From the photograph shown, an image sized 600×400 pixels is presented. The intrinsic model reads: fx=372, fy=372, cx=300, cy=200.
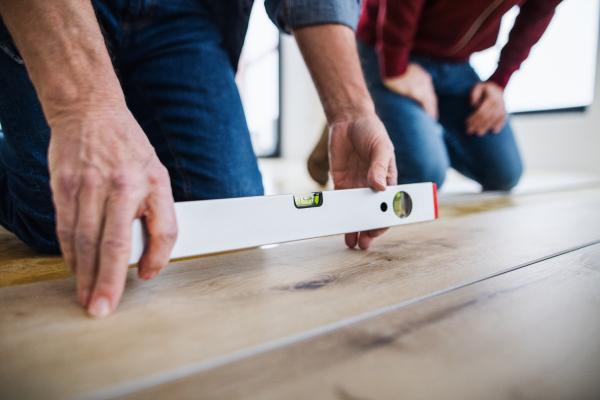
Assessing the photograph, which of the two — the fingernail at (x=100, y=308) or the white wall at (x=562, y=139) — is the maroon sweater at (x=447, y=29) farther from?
the white wall at (x=562, y=139)

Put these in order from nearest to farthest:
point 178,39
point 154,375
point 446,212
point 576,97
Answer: point 154,375 → point 178,39 → point 446,212 → point 576,97

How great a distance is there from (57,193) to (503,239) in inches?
32.2

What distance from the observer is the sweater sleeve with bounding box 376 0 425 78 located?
129cm

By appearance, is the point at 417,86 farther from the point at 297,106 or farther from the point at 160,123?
the point at 297,106

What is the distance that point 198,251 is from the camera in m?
0.50

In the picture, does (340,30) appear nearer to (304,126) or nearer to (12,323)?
(12,323)

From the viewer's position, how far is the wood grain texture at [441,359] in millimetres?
310

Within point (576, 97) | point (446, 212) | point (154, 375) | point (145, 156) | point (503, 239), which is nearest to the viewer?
point (154, 375)

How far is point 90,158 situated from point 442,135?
169cm

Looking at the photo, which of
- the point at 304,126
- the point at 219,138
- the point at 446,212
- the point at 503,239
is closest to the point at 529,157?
the point at 304,126

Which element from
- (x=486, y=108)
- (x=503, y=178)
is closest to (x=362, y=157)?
(x=486, y=108)

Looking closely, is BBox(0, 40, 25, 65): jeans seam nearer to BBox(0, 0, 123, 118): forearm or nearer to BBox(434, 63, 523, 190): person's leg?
BBox(0, 0, 123, 118): forearm

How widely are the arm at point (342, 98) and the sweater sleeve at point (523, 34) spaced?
110cm

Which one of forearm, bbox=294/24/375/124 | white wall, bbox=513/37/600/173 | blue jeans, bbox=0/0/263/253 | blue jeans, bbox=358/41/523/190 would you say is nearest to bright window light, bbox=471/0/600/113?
white wall, bbox=513/37/600/173
